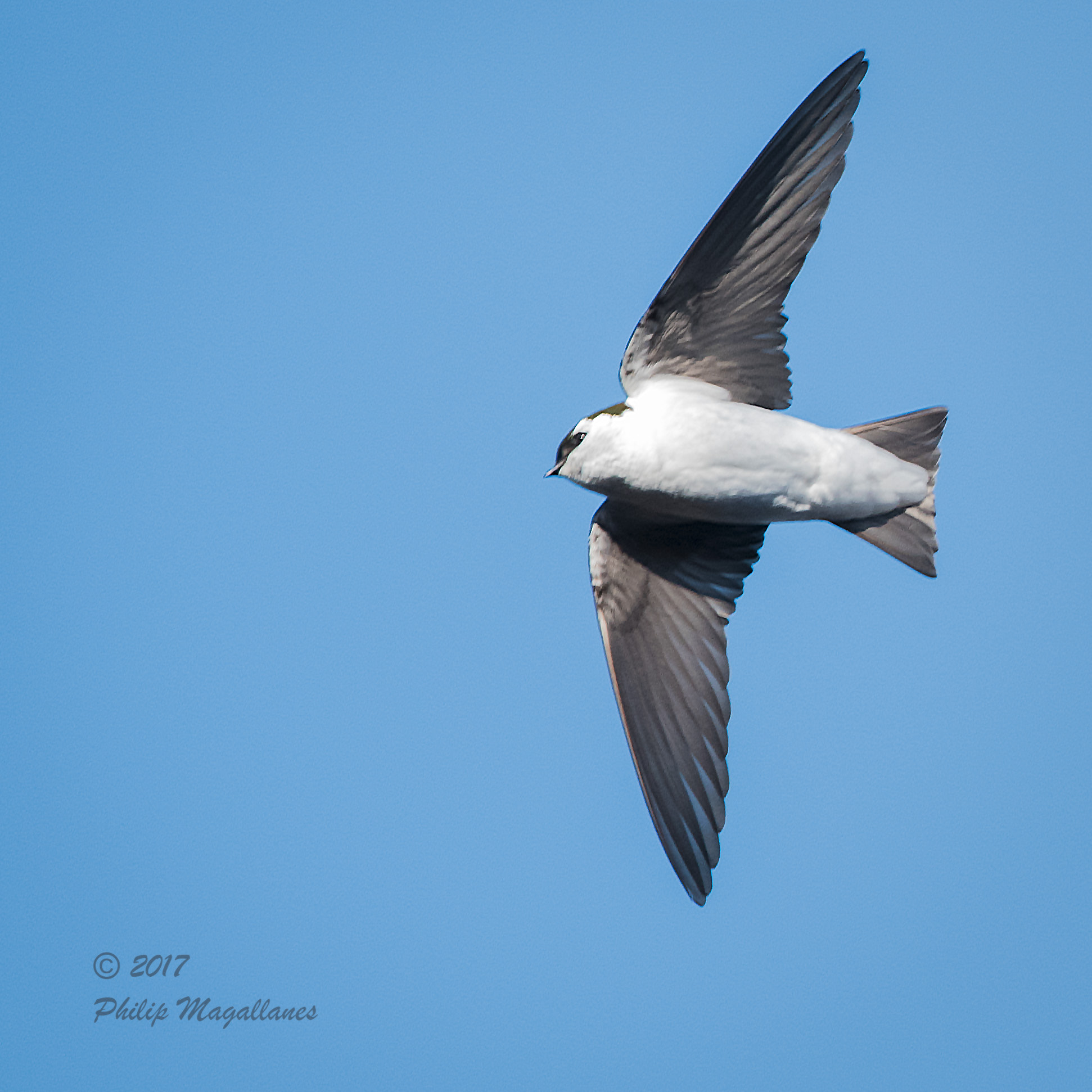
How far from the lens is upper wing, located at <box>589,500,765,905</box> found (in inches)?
50.2

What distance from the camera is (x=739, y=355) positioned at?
1.25 metres

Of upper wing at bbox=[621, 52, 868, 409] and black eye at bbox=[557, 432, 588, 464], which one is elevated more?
upper wing at bbox=[621, 52, 868, 409]

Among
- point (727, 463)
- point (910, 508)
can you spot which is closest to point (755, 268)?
point (727, 463)

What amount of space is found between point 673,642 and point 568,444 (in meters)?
0.30

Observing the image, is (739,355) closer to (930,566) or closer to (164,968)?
(930,566)

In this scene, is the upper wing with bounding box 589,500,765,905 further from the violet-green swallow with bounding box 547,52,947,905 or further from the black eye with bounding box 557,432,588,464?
A: the black eye with bounding box 557,432,588,464

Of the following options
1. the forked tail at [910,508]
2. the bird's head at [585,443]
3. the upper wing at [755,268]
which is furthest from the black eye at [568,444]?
the forked tail at [910,508]

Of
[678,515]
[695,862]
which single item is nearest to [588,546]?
[678,515]

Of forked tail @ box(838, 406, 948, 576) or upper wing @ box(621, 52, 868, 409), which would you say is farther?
forked tail @ box(838, 406, 948, 576)

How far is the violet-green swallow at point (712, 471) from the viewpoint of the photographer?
118cm

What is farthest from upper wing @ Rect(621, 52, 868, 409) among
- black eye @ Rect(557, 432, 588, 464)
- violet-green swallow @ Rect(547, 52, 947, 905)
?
black eye @ Rect(557, 432, 588, 464)

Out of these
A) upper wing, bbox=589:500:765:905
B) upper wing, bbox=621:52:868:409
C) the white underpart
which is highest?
upper wing, bbox=621:52:868:409

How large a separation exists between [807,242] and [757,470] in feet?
0.84

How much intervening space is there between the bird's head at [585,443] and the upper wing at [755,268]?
0.25 ft
